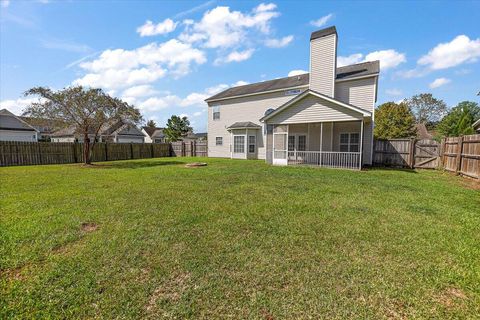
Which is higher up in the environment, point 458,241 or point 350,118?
point 350,118

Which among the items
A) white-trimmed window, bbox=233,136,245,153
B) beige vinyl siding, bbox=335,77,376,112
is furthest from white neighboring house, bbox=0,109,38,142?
beige vinyl siding, bbox=335,77,376,112

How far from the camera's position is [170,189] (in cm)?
743

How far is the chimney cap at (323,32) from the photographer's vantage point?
1500 centimetres

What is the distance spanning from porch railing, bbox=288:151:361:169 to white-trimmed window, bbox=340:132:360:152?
1429 mm

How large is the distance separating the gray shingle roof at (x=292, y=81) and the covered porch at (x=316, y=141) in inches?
132

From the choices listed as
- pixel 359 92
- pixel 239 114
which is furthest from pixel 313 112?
pixel 239 114

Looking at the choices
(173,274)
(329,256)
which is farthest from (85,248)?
(329,256)

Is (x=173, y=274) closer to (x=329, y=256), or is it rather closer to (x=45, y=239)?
(x=329, y=256)

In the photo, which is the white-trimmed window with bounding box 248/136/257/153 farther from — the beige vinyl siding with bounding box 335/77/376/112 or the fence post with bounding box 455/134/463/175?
the fence post with bounding box 455/134/463/175

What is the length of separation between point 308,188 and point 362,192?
155 centimetres

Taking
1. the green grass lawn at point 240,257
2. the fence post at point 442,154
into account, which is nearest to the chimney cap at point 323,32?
the fence post at point 442,154

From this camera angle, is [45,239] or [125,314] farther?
[45,239]

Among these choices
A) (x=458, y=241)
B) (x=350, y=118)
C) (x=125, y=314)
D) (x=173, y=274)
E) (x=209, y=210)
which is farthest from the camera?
(x=350, y=118)

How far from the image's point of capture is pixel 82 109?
1415 centimetres
